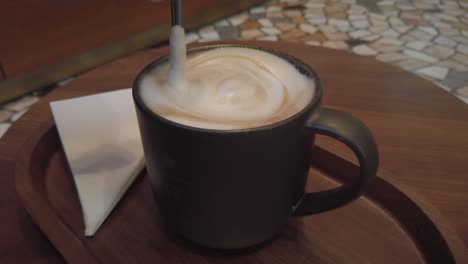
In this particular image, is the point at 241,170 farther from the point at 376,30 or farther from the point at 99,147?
the point at 376,30

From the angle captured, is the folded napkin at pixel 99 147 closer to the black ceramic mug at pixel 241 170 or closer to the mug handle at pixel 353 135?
the black ceramic mug at pixel 241 170

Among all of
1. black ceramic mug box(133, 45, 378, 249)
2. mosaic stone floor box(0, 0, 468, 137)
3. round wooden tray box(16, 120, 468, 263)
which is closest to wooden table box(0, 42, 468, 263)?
round wooden tray box(16, 120, 468, 263)

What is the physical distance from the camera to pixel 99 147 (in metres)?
0.41

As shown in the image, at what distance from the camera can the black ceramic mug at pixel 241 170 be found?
244 millimetres

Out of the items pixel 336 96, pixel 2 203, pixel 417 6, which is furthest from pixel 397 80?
pixel 417 6

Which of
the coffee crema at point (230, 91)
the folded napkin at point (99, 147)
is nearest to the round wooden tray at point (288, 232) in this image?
the folded napkin at point (99, 147)

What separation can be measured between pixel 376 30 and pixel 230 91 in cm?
126

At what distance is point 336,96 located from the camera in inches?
19.9

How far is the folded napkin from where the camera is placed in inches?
14.1

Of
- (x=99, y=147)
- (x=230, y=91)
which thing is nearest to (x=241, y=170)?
(x=230, y=91)

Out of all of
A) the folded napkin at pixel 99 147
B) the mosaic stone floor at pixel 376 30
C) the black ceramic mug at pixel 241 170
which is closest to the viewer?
the black ceramic mug at pixel 241 170

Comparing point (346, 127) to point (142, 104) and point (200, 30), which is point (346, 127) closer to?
point (142, 104)

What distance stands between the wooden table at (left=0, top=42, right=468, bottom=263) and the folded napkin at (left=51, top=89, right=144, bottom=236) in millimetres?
46

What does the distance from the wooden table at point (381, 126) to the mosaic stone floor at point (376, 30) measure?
0.65 meters
